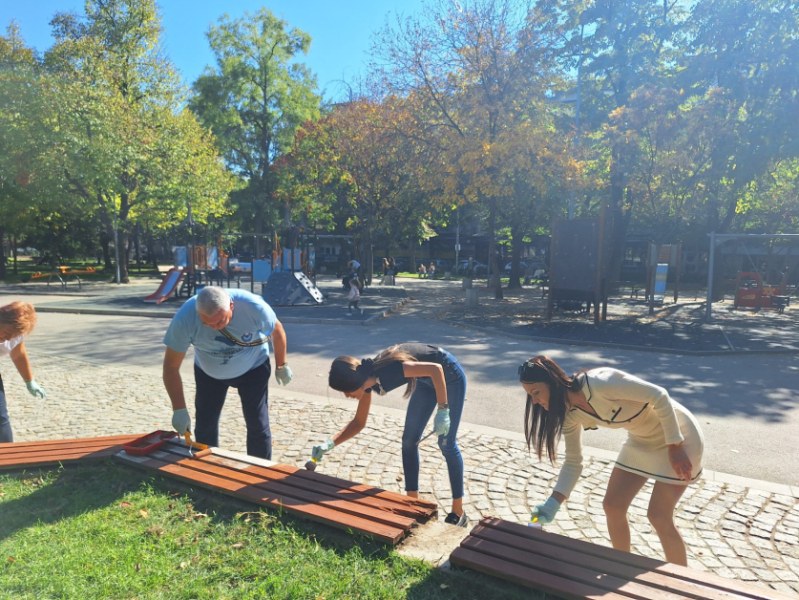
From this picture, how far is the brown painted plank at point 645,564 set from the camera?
2.46 m

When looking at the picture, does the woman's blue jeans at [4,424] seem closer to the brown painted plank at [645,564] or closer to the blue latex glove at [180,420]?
the blue latex glove at [180,420]

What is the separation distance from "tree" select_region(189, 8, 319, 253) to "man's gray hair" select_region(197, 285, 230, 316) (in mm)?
33107

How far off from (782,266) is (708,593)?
1518 inches

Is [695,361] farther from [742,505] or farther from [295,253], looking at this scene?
[295,253]

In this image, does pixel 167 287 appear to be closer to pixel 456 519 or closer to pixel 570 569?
pixel 456 519

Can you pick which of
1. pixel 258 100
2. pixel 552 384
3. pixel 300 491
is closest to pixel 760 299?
pixel 552 384

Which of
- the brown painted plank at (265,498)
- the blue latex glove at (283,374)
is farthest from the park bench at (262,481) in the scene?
the blue latex glove at (283,374)

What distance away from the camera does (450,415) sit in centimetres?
372

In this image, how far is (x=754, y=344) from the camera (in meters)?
11.4

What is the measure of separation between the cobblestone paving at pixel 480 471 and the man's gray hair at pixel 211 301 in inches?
69.9

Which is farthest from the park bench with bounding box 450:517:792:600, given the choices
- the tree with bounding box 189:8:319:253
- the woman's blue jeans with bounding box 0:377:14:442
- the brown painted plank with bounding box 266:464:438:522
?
the tree with bounding box 189:8:319:253

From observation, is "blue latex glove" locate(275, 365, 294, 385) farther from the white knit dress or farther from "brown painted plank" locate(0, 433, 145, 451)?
the white knit dress

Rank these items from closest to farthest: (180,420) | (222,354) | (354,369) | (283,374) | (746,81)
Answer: (354,369)
(222,354)
(180,420)
(283,374)
(746,81)

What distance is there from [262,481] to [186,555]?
729mm
